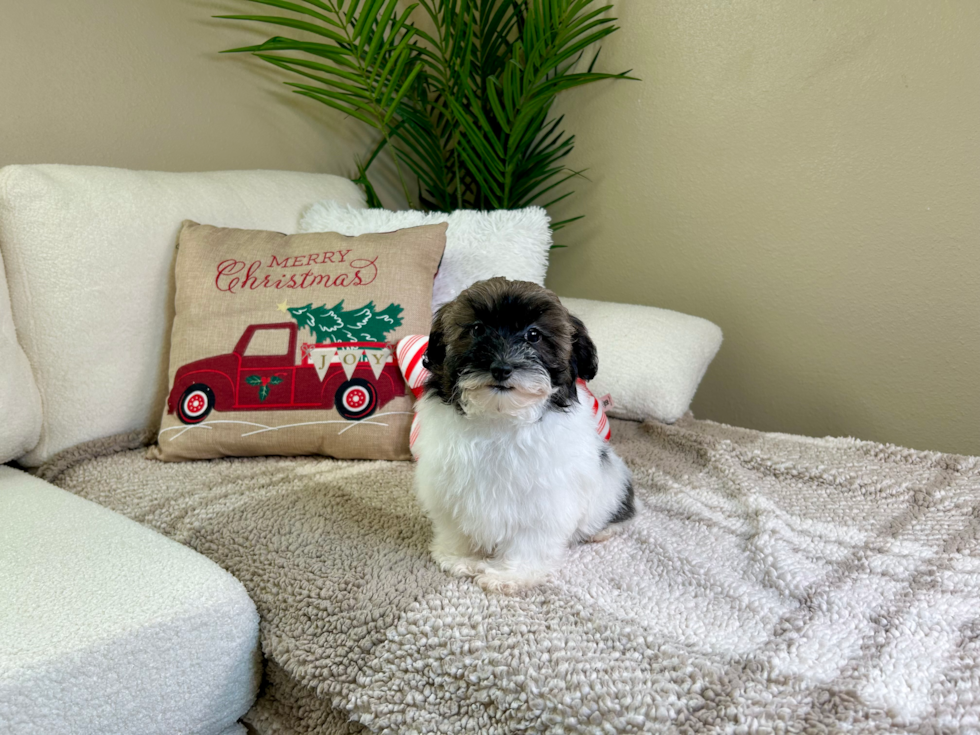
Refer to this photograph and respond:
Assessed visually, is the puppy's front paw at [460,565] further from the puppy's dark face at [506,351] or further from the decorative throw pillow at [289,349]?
the decorative throw pillow at [289,349]

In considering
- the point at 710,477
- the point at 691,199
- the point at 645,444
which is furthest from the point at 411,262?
the point at 691,199

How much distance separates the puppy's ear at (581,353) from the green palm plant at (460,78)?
1.27 m

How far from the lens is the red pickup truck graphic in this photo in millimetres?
1576

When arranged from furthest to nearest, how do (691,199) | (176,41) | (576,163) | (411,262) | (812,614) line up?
(576,163)
(691,199)
(176,41)
(411,262)
(812,614)

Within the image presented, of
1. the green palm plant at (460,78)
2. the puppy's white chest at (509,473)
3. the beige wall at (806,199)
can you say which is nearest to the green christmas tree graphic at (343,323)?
the puppy's white chest at (509,473)

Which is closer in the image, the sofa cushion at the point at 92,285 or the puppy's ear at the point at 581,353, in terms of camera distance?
the puppy's ear at the point at 581,353

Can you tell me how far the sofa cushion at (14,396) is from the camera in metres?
1.47

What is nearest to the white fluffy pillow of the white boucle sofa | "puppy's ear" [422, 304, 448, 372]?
the white boucle sofa

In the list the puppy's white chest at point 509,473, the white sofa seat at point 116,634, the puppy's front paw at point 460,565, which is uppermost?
the puppy's white chest at point 509,473

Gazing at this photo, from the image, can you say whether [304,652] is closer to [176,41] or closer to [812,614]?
[812,614]

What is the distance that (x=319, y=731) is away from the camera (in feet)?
3.48

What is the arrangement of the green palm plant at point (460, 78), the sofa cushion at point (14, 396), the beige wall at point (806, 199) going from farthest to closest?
the green palm plant at point (460, 78) < the beige wall at point (806, 199) < the sofa cushion at point (14, 396)

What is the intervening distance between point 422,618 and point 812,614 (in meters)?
0.57

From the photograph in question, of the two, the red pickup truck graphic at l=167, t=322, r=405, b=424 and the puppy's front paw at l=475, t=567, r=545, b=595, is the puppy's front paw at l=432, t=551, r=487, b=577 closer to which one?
the puppy's front paw at l=475, t=567, r=545, b=595
